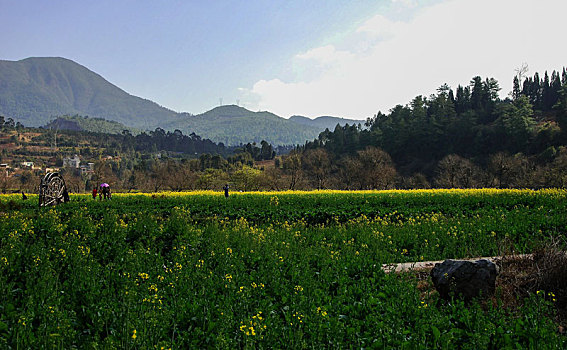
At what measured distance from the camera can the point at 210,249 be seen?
28.9 feet

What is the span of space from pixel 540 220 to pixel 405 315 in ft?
33.0

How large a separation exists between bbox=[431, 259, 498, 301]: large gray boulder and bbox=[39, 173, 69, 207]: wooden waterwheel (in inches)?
1016

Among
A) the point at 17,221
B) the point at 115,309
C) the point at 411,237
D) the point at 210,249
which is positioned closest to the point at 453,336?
the point at 115,309

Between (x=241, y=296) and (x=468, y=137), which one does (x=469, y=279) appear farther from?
(x=468, y=137)

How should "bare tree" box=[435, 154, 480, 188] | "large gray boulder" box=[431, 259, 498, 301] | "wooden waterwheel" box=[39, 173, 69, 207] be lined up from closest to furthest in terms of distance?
"large gray boulder" box=[431, 259, 498, 301], "wooden waterwheel" box=[39, 173, 69, 207], "bare tree" box=[435, 154, 480, 188]

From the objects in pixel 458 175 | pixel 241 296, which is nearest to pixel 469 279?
pixel 241 296

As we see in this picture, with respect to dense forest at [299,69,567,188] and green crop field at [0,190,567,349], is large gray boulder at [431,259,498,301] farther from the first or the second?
dense forest at [299,69,567,188]

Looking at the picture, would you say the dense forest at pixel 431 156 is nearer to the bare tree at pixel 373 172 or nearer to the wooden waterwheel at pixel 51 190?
the bare tree at pixel 373 172

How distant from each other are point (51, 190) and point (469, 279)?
2749 cm

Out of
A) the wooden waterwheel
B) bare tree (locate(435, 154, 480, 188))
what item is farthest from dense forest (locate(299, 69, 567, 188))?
the wooden waterwheel

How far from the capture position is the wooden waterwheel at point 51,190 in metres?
24.0

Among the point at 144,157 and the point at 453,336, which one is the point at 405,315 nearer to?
the point at 453,336

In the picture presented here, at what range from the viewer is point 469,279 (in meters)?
6.51

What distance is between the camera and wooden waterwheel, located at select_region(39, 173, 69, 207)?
24.0 meters
